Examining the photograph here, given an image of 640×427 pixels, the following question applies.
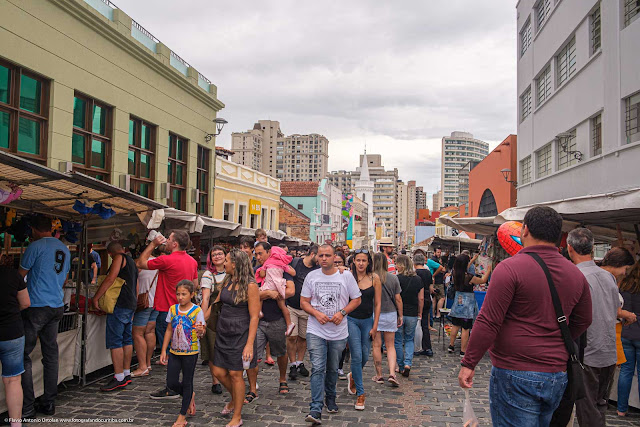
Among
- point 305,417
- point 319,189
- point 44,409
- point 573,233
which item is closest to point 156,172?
point 44,409

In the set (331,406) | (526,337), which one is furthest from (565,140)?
(526,337)

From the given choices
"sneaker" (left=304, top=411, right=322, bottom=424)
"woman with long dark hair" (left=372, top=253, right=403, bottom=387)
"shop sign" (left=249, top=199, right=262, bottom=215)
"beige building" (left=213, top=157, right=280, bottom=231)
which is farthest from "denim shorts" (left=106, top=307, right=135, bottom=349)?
"shop sign" (left=249, top=199, right=262, bottom=215)

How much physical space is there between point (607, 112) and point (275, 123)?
504 feet

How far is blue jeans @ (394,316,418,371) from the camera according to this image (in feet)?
25.0

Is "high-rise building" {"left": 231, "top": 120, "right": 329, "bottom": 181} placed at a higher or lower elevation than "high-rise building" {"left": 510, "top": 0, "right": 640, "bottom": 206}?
higher

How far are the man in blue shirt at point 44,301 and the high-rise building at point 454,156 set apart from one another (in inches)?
7190

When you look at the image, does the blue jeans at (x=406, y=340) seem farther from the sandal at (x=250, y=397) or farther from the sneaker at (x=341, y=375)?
the sandal at (x=250, y=397)

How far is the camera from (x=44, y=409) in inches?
209

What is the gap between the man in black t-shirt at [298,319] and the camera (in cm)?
725

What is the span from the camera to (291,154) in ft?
553

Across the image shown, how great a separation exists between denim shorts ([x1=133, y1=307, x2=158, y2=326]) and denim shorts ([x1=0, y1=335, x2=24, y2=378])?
2156mm

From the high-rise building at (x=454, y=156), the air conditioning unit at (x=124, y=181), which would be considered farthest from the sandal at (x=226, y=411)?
the high-rise building at (x=454, y=156)

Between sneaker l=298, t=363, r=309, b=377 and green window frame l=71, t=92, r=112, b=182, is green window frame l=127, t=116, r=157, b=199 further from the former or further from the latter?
sneaker l=298, t=363, r=309, b=377

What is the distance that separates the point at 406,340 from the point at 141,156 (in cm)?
1062
